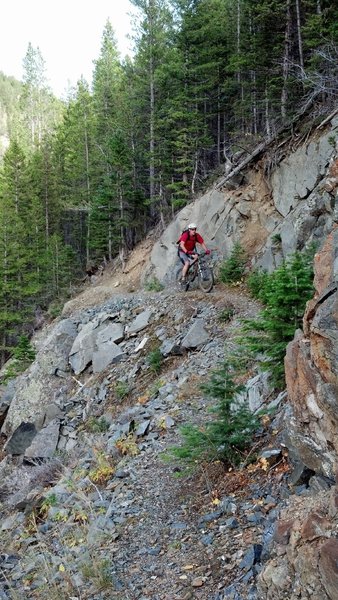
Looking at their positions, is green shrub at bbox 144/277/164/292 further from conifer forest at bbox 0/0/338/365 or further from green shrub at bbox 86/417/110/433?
green shrub at bbox 86/417/110/433

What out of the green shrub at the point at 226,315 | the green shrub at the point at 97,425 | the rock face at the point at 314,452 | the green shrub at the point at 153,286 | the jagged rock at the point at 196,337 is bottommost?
the green shrub at the point at 97,425

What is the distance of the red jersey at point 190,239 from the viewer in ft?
48.5

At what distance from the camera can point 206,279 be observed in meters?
15.8

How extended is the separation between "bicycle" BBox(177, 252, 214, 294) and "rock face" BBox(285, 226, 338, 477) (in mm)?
10030

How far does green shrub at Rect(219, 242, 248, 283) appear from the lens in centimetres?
1584

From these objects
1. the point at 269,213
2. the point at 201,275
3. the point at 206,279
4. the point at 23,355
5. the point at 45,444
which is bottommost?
the point at 23,355

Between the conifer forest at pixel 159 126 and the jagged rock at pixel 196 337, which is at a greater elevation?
the conifer forest at pixel 159 126

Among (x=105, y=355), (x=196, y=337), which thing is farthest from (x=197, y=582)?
(x=105, y=355)

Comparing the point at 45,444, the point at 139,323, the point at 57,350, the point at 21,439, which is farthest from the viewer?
the point at 57,350

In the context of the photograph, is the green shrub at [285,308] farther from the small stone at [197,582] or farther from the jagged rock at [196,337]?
the jagged rock at [196,337]

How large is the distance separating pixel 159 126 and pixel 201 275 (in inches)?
444

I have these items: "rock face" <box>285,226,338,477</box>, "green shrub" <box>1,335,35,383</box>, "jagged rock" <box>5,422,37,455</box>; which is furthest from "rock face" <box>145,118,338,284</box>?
"jagged rock" <box>5,422,37,455</box>

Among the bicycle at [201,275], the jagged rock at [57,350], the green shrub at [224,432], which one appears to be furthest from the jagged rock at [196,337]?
the jagged rock at [57,350]

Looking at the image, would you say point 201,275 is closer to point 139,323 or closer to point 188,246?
point 188,246
